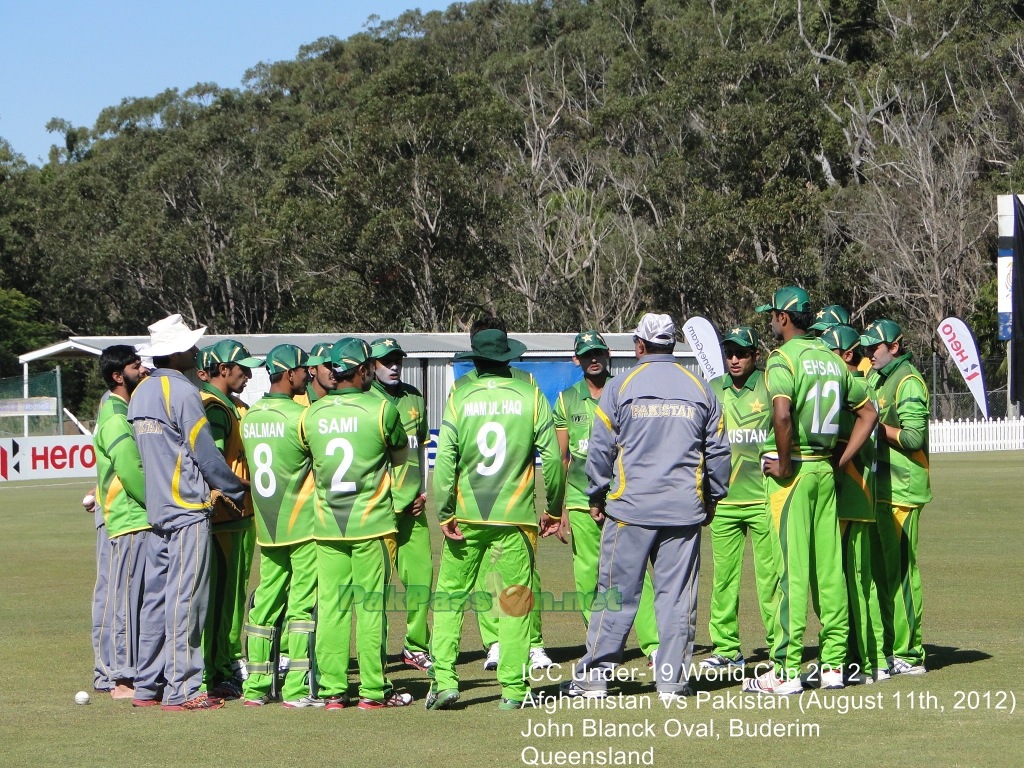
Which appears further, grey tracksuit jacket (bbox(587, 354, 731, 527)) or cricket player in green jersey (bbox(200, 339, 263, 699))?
cricket player in green jersey (bbox(200, 339, 263, 699))

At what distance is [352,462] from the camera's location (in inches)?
287

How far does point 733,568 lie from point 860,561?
0.96 metres

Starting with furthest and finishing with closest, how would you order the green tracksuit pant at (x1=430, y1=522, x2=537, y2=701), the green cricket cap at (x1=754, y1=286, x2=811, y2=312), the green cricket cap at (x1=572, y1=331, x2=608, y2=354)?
the green cricket cap at (x1=572, y1=331, x2=608, y2=354) < the green cricket cap at (x1=754, y1=286, x2=811, y2=312) < the green tracksuit pant at (x1=430, y1=522, x2=537, y2=701)

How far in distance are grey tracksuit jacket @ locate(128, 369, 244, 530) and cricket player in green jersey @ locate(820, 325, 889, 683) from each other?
3.63 meters

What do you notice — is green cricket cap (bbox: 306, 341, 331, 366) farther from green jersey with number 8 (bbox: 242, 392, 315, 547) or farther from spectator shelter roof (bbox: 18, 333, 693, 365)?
spectator shelter roof (bbox: 18, 333, 693, 365)

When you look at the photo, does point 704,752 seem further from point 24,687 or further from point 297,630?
point 24,687

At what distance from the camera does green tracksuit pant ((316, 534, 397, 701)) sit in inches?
287

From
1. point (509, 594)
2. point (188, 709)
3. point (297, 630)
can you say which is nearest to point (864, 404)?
point (509, 594)

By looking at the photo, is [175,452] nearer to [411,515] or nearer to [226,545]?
[226,545]

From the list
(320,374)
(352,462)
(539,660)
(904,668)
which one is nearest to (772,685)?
(904,668)

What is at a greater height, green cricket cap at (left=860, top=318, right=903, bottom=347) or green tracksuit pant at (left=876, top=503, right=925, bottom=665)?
green cricket cap at (left=860, top=318, right=903, bottom=347)

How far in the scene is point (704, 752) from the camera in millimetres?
6156

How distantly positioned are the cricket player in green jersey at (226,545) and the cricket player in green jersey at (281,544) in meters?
0.29

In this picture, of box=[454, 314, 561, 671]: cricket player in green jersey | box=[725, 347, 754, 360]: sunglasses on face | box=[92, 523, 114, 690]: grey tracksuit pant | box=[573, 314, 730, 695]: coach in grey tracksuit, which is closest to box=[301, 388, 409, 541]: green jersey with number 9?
box=[454, 314, 561, 671]: cricket player in green jersey
